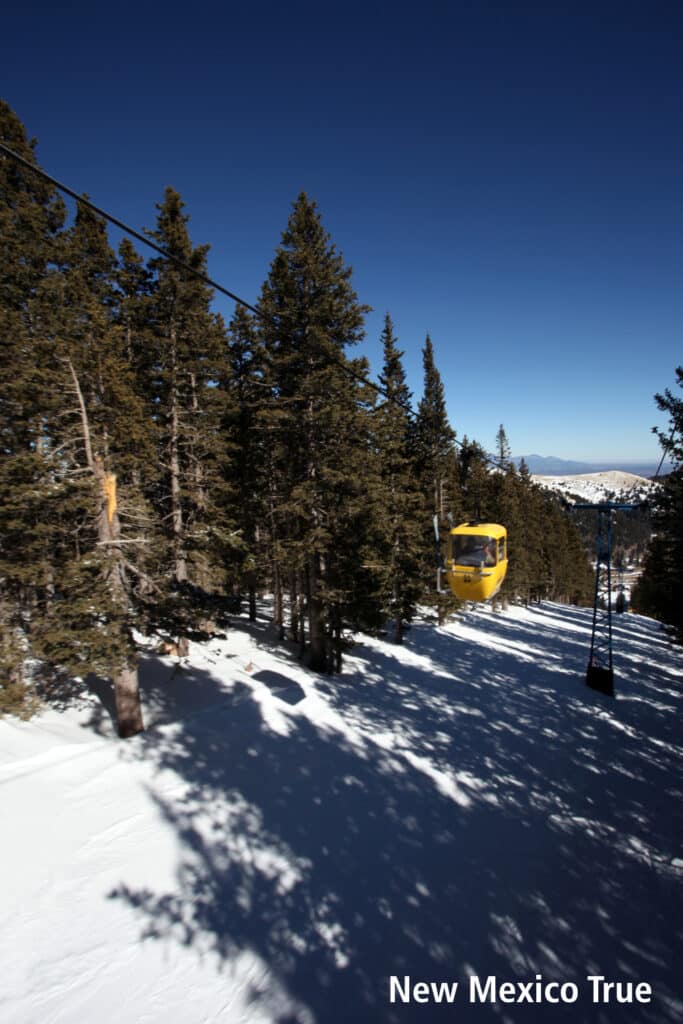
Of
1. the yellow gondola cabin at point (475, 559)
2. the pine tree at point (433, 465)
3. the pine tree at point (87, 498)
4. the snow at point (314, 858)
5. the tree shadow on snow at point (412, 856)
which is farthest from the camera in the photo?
the pine tree at point (433, 465)

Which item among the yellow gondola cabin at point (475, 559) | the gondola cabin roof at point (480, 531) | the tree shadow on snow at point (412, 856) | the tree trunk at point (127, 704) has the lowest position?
the tree shadow on snow at point (412, 856)

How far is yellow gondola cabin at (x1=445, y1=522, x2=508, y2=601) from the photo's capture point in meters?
11.9

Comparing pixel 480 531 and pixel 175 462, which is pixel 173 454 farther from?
pixel 480 531

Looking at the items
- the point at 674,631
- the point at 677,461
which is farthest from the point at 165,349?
the point at 674,631

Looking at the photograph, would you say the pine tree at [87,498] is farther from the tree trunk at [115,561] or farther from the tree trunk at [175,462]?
the tree trunk at [175,462]

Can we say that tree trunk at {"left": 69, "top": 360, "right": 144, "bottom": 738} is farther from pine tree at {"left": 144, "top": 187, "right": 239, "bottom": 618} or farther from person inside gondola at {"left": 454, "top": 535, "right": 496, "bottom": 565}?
person inside gondola at {"left": 454, "top": 535, "right": 496, "bottom": 565}

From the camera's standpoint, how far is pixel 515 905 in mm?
7316

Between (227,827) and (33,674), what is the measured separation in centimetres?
625

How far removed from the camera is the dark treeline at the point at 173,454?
9156 mm

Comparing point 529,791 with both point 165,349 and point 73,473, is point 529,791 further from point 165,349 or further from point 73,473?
point 165,349

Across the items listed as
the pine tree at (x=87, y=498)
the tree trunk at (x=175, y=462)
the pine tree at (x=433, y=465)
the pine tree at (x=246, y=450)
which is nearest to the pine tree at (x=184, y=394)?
the tree trunk at (x=175, y=462)

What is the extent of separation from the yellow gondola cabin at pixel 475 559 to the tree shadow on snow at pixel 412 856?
15.8 ft

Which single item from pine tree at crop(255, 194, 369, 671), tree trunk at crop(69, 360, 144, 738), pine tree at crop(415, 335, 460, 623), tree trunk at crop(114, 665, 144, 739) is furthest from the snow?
pine tree at crop(415, 335, 460, 623)

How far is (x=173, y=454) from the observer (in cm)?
1465
